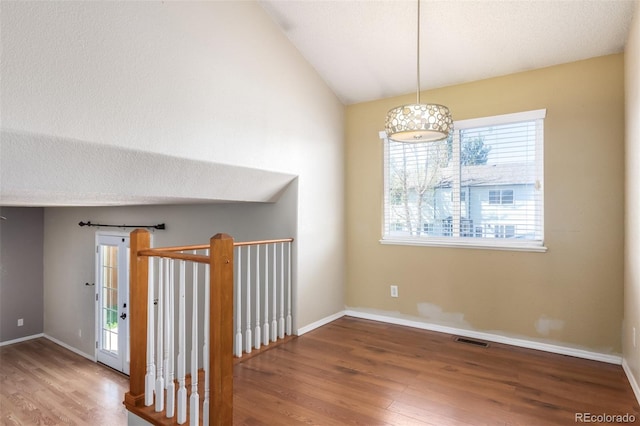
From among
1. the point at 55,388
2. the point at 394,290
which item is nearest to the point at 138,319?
the point at 394,290

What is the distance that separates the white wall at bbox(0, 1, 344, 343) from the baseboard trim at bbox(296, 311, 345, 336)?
0.07m

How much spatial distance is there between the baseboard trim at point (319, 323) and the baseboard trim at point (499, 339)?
156 millimetres

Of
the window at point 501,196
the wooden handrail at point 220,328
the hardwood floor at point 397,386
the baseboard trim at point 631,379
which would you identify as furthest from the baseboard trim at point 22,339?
the baseboard trim at point 631,379

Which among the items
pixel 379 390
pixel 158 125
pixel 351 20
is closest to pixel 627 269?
pixel 379 390

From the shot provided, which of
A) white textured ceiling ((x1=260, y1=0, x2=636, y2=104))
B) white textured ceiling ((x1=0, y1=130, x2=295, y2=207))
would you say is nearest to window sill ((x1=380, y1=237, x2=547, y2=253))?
white textured ceiling ((x1=260, y1=0, x2=636, y2=104))

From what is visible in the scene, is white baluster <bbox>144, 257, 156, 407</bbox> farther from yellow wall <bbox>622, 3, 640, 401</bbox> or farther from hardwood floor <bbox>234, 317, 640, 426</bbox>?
yellow wall <bbox>622, 3, 640, 401</bbox>

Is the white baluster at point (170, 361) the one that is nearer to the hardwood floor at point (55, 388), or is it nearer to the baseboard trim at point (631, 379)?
the hardwood floor at point (55, 388)

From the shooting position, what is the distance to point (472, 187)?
A: 3707 mm

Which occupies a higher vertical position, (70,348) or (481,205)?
(481,205)

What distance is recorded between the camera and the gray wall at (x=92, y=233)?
3979 mm

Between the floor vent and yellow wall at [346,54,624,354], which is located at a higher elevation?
yellow wall at [346,54,624,354]

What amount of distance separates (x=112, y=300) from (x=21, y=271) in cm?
227

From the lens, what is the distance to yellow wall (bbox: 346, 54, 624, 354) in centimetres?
303

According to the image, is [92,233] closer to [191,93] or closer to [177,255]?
[191,93]
